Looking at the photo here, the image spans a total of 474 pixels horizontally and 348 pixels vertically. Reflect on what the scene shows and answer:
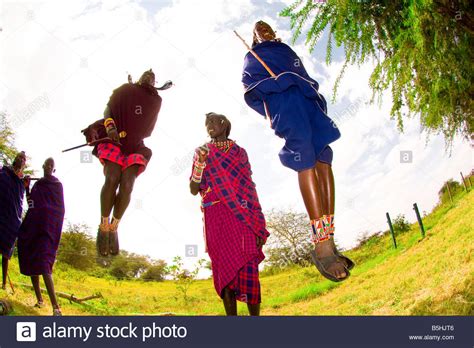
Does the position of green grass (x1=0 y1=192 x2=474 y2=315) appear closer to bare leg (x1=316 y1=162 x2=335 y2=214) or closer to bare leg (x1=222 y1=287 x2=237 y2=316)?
bare leg (x1=222 y1=287 x2=237 y2=316)

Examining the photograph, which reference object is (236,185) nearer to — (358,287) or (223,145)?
(223,145)

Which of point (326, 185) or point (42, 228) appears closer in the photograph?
point (326, 185)

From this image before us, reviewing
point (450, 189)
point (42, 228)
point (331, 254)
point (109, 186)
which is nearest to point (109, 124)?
point (109, 186)

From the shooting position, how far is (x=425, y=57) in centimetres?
444

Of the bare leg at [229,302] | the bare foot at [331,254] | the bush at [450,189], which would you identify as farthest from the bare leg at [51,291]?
the bush at [450,189]

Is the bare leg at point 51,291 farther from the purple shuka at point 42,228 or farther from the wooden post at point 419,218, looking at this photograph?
the wooden post at point 419,218

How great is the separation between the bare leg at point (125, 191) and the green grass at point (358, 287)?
6.60 ft

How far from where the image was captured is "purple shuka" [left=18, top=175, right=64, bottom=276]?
14.9ft

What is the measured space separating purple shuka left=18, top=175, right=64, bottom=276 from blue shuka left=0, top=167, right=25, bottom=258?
222mm

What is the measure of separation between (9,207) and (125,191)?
2089mm

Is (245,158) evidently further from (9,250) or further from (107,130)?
(9,250)

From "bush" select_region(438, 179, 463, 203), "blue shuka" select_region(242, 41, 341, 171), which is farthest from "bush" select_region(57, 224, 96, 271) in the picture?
"bush" select_region(438, 179, 463, 203)

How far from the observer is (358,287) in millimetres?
6344

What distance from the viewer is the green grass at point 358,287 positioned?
4863mm
